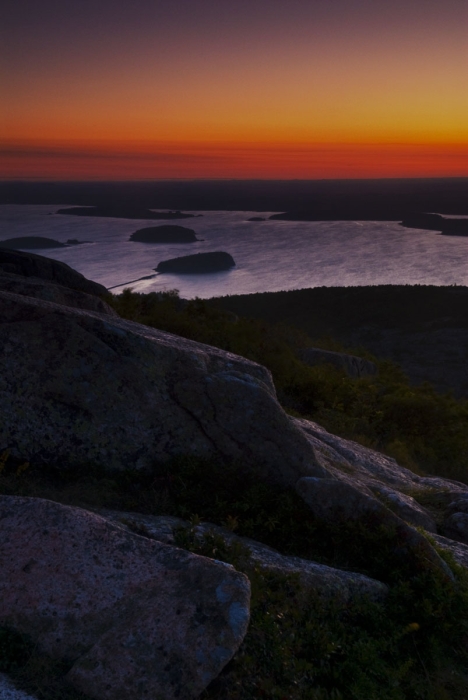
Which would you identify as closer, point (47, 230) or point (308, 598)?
point (308, 598)

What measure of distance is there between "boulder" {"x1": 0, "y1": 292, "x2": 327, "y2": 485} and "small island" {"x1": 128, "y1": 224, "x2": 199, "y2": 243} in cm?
15071

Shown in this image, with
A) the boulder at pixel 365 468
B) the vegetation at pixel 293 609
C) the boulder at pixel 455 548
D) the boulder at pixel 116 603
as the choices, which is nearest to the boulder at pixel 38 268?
the boulder at pixel 365 468

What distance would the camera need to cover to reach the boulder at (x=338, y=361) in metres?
22.8

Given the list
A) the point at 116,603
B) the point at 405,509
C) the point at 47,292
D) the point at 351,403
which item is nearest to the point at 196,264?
the point at 351,403

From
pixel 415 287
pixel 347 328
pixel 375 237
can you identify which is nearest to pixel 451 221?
pixel 375 237

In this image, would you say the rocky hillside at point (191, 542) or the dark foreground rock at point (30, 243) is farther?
the dark foreground rock at point (30, 243)

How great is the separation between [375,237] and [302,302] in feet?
307

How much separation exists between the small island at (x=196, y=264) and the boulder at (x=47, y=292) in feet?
330

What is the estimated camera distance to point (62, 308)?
6715 mm

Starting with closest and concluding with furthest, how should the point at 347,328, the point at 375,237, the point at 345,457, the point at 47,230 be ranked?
1. the point at 345,457
2. the point at 347,328
3. the point at 47,230
4. the point at 375,237

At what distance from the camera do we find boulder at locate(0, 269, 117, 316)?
8672 mm

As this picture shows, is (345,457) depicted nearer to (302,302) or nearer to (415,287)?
(302,302)

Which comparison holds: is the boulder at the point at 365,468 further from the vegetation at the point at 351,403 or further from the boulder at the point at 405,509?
the vegetation at the point at 351,403

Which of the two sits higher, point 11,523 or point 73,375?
point 73,375
